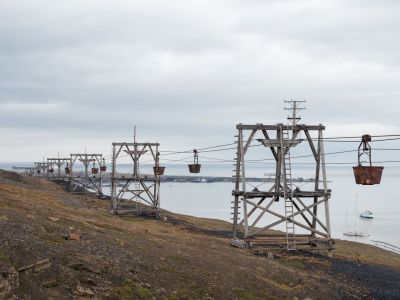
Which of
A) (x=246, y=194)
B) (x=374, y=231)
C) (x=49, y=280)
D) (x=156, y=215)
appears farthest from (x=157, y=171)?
(x=374, y=231)

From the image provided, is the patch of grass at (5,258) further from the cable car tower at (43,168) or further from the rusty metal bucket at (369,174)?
the cable car tower at (43,168)

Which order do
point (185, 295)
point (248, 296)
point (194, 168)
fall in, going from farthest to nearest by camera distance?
point (194, 168) → point (248, 296) → point (185, 295)

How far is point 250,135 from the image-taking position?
29.1 m

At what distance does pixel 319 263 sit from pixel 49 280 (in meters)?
16.3

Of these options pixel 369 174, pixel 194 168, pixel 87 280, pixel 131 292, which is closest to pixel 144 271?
pixel 131 292

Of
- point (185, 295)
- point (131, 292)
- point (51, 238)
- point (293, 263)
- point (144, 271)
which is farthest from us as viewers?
point (293, 263)

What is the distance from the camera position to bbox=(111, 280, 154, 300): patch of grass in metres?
14.0

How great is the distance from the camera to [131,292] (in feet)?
47.3

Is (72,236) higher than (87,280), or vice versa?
(72,236)

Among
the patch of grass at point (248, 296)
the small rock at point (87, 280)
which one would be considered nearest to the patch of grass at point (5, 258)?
the small rock at point (87, 280)

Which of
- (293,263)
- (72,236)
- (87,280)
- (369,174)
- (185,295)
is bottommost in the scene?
(293,263)

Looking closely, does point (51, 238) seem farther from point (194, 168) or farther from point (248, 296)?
point (194, 168)

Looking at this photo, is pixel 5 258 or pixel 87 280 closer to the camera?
pixel 5 258

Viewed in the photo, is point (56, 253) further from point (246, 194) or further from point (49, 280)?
point (246, 194)
